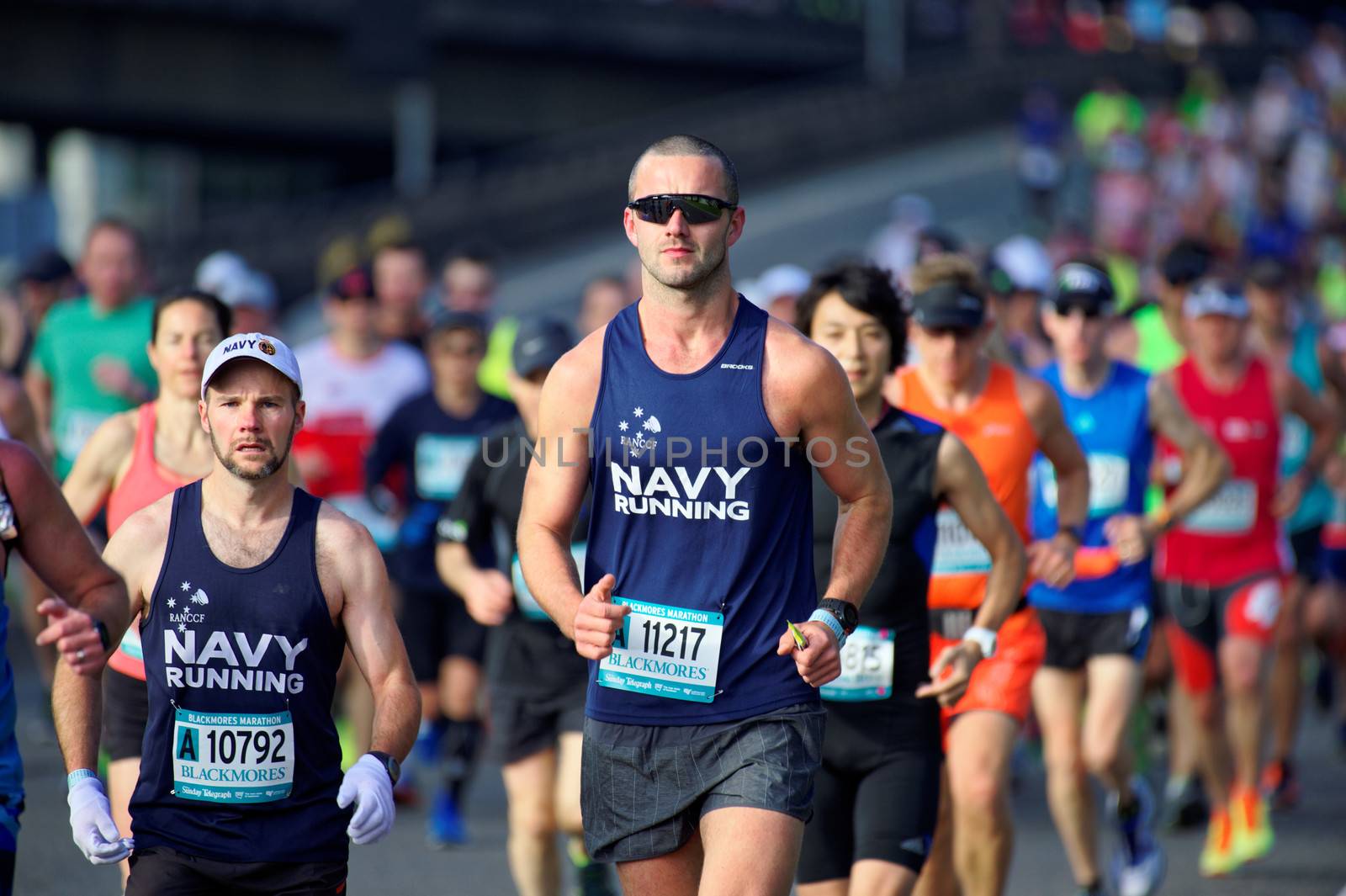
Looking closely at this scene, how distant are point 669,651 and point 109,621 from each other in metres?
1.30

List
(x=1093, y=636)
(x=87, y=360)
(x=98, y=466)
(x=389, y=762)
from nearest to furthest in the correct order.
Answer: (x=389, y=762), (x=98, y=466), (x=1093, y=636), (x=87, y=360)

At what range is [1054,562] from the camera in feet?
22.8

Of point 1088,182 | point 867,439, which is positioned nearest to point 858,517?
point 867,439

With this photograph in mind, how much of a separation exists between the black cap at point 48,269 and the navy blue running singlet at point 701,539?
27.2 feet

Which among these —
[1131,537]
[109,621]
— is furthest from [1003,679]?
[109,621]

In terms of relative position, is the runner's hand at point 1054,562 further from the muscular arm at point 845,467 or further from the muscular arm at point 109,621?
the muscular arm at point 109,621

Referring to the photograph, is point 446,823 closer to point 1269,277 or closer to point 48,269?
point 48,269

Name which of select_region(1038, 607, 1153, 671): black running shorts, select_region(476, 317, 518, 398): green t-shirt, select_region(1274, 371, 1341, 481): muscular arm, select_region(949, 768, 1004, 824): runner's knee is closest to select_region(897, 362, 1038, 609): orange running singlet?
select_region(949, 768, 1004, 824): runner's knee

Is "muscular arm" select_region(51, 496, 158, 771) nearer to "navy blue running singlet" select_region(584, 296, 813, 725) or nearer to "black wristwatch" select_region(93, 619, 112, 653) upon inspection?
"black wristwatch" select_region(93, 619, 112, 653)

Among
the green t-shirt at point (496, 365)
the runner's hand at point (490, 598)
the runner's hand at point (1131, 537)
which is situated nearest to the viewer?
the runner's hand at point (490, 598)

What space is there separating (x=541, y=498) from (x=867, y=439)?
0.82 meters

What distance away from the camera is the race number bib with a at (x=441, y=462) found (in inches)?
381

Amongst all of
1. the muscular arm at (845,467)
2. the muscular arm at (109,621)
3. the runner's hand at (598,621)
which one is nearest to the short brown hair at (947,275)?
the muscular arm at (845,467)

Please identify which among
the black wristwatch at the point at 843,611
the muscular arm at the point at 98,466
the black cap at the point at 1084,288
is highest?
the black cap at the point at 1084,288
